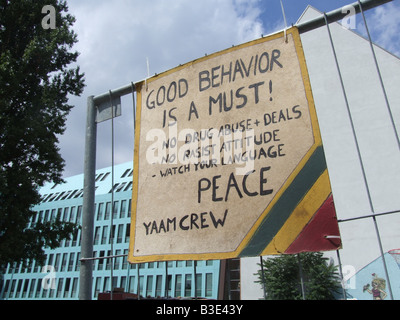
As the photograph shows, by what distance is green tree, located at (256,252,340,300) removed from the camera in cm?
1755

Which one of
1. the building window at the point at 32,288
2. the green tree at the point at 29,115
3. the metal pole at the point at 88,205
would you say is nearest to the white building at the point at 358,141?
the green tree at the point at 29,115

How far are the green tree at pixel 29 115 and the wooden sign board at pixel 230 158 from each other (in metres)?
7.33

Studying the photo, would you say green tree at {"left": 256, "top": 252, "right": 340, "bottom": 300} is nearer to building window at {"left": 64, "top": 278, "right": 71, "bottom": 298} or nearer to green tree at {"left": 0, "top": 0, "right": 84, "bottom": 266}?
green tree at {"left": 0, "top": 0, "right": 84, "bottom": 266}

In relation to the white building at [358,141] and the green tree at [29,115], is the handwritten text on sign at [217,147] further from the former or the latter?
the white building at [358,141]

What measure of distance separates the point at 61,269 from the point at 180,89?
5037cm

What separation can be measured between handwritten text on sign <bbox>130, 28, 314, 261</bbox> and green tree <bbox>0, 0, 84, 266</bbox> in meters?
7.30

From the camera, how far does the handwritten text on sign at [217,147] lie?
2074mm

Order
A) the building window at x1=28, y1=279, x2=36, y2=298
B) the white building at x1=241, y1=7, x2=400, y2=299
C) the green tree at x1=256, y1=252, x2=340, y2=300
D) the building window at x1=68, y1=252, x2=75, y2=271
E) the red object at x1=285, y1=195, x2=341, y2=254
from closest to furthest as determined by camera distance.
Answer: the red object at x1=285, y1=195, x2=341, y2=254
the green tree at x1=256, y1=252, x2=340, y2=300
the white building at x1=241, y1=7, x2=400, y2=299
the building window at x1=68, y1=252, x2=75, y2=271
the building window at x1=28, y1=279, x2=36, y2=298

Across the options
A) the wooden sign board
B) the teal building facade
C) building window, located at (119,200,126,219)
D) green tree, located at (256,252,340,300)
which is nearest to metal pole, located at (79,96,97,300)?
the wooden sign board

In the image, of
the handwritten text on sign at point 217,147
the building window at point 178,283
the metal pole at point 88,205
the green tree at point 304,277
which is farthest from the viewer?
the building window at point 178,283

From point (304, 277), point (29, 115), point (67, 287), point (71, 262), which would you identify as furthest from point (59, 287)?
point (29, 115)

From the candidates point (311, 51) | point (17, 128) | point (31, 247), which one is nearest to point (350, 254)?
point (311, 51)

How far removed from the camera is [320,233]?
71.6 inches

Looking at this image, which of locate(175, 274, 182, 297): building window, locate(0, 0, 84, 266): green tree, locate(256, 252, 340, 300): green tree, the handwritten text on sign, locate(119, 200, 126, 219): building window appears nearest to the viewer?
the handwritten text on sign
